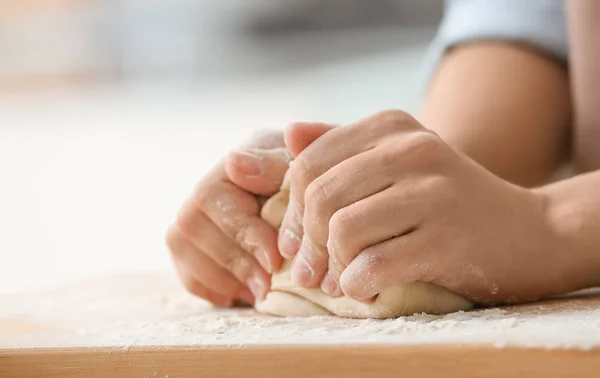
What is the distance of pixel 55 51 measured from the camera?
354cm

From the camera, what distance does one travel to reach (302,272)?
57 cm

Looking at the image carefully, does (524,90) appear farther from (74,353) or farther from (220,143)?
(220,143)

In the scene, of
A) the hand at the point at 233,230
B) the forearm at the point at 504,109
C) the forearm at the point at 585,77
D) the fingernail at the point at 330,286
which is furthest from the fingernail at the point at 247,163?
the forearm at the point at 585,77

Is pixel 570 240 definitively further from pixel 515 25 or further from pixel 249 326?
pixel 515 25

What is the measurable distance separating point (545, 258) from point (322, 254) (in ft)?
0.48

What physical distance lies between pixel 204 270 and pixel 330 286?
0.45 ft

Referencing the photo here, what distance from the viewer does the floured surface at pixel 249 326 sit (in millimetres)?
439

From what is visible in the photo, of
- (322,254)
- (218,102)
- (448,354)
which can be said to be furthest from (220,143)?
(448,354)

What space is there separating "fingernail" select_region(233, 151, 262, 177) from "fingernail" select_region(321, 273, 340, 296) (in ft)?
0.33

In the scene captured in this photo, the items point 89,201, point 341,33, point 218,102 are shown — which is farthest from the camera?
point 341,33

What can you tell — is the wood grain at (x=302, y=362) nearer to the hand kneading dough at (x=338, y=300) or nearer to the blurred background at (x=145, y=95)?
the hand kneading dough at (x=338, y=300)

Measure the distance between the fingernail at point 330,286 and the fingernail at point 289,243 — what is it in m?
0.04

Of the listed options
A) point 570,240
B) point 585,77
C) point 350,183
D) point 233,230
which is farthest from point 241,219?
point 585,77

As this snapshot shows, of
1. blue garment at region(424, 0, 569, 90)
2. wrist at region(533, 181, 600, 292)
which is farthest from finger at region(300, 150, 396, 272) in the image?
blue garment at region(424, 0, 569, 90)
